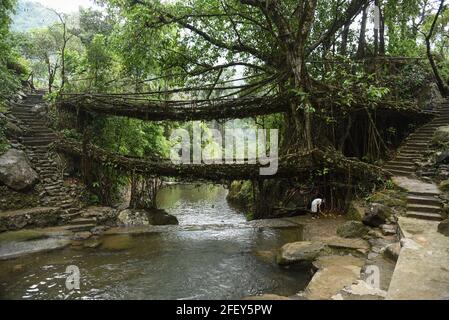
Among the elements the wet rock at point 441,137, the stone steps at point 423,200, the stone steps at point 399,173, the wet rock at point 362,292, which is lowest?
the wet rock at point 362,292

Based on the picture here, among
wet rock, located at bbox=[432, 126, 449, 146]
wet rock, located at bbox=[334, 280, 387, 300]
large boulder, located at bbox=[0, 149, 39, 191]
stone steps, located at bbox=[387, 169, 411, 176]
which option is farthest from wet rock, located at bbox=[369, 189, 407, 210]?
large boulder, located at bbox=[0, 149, 39, 191]

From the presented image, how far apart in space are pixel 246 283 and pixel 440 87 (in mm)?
11267

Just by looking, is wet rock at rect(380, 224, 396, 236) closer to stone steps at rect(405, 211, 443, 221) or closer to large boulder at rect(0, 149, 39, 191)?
stone steps at rect(405, 211, 443, 221)

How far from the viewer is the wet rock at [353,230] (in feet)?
21.2

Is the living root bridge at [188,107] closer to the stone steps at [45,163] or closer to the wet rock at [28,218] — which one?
the stone steps at [45,163]

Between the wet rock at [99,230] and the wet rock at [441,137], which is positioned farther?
the wet rock at [441,137]

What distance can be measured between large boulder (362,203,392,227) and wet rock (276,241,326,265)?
1.23 meters

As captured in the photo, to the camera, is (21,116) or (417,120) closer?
(417,120)

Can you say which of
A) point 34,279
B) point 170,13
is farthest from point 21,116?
point 34,279

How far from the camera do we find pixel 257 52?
9.83 meters

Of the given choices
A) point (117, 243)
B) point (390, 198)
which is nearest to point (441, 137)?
point (390, 198)

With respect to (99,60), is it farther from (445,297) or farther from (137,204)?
(445,297)

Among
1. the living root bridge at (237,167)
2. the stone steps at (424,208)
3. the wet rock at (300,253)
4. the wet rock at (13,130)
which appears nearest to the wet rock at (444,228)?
the stone steps at (424,208)

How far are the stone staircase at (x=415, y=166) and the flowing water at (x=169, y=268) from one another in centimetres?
252
